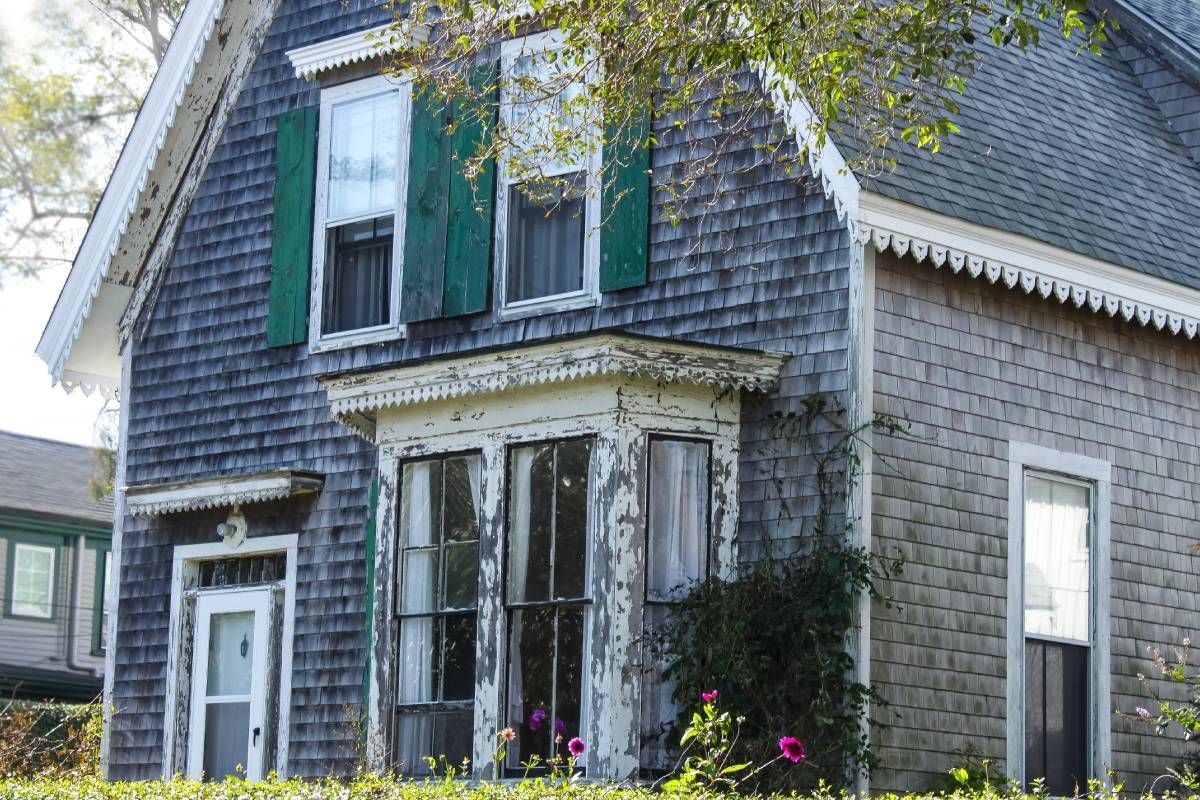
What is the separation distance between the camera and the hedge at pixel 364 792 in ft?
27.4

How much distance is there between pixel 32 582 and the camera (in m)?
33.0

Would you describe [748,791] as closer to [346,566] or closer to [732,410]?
[732,410]

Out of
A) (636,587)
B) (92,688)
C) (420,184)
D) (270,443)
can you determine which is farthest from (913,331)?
(92,688)

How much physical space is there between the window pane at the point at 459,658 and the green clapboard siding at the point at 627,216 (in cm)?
241

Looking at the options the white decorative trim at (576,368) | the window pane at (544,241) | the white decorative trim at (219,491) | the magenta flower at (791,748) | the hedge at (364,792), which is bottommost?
the hedge at (364,792)

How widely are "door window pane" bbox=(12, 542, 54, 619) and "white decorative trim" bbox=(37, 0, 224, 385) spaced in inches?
721

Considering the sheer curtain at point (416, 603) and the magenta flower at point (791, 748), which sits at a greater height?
the sheer curtain at point (416, 603)

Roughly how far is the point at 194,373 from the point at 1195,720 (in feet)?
27.1

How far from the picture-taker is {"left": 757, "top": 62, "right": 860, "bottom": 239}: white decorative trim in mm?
10500

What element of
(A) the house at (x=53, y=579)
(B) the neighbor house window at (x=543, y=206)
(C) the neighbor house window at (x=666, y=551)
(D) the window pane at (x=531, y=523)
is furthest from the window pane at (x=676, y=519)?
(A) the house at (x=53, y=579)

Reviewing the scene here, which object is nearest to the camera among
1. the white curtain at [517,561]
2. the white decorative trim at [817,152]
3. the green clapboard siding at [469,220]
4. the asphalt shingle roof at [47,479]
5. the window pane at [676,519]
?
the white decorative trim at [817,152]

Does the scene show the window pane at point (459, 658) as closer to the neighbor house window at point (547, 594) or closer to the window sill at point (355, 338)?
the neighbor house window at point (547, 594)

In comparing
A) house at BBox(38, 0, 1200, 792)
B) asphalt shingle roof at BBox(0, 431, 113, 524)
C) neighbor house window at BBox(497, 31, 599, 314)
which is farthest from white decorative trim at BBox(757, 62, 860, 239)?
asphalt shingle roof at BBox(0, 431, 113, 524)

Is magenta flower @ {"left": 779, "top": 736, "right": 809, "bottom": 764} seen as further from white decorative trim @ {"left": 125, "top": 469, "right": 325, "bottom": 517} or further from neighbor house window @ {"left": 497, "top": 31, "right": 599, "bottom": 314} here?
white decorative trim @ {"left": 125, "top": 469, "right": 325, "bottom": 517}
